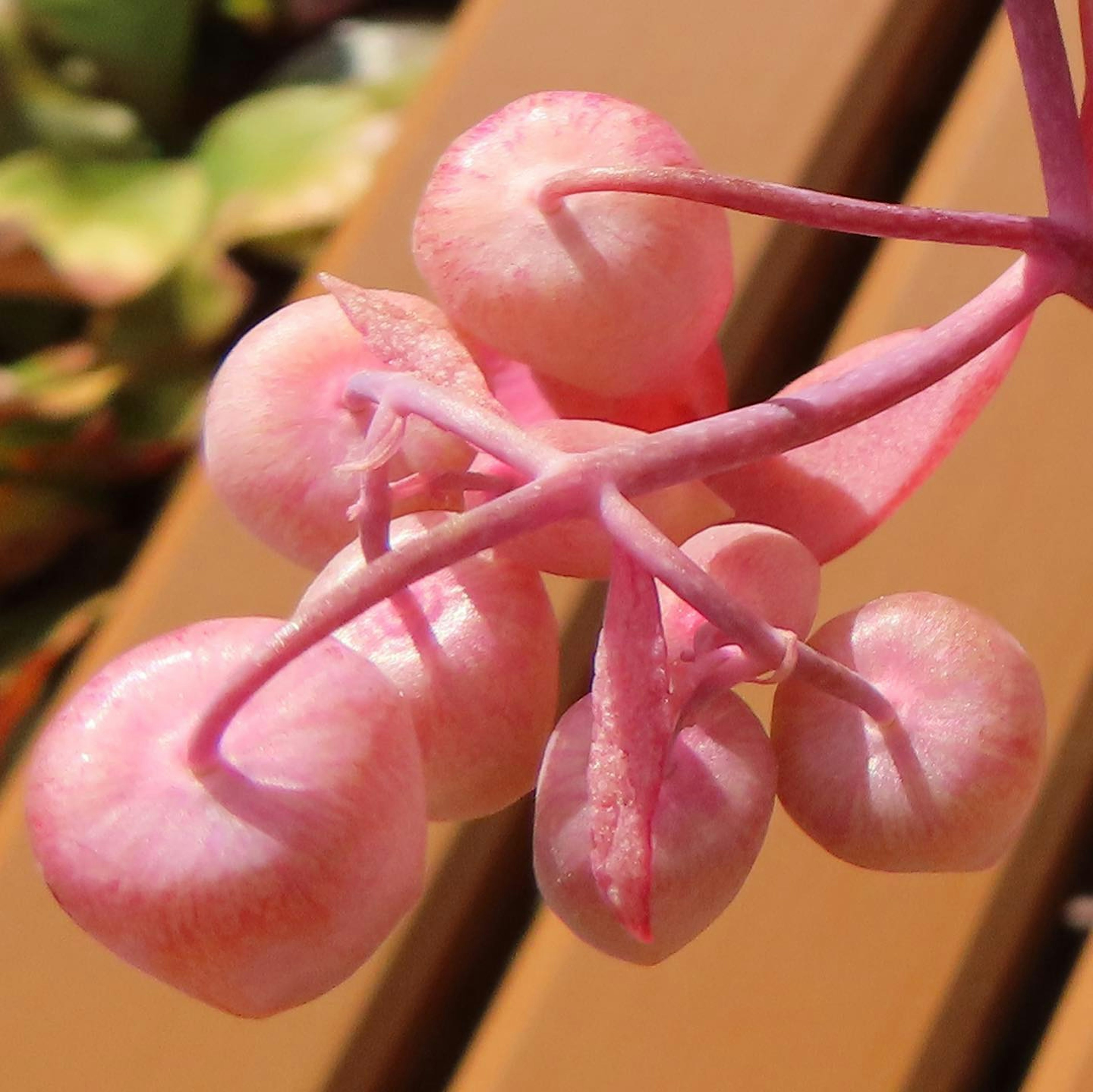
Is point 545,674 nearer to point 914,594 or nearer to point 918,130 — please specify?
point 914,594

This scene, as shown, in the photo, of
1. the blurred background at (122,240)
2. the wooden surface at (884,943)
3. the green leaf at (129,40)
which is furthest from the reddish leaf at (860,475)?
the green leaf at (129,40)

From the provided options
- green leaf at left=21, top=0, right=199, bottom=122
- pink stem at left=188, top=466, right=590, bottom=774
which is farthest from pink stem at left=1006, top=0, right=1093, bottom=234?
green leaf at left=21, top=0, right=199, bottom=122

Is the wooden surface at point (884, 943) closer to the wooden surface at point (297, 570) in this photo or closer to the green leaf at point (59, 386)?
the wooden surface at point (297, 570)

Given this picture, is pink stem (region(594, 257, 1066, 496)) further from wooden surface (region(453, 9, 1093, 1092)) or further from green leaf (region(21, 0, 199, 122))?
green leaf (region(21, 0, 199, 122))

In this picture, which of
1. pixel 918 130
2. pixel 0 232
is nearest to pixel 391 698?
pixel 918 130

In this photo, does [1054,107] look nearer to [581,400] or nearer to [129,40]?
[581,400]
